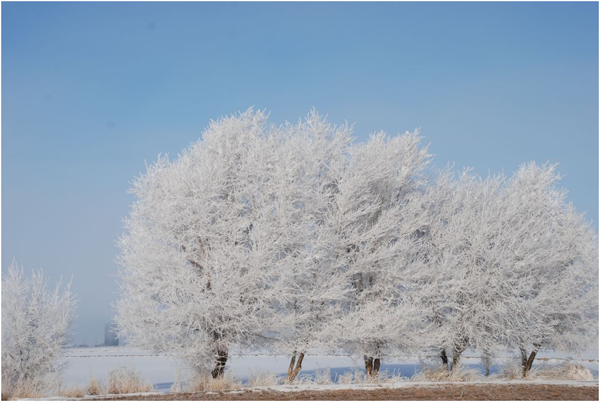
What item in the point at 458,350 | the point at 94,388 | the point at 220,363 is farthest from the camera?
the point at 458,350

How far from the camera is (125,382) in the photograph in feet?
58.9

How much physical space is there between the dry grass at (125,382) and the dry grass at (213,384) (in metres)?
1.26

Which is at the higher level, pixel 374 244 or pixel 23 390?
pixel 374 244

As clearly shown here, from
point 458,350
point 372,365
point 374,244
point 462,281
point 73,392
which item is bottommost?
point 73,392

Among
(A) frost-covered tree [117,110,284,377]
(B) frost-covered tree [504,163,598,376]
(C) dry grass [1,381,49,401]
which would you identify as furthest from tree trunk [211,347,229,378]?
(B) frost-covered tree [504,163,598,376]

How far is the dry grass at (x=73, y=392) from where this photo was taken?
16.7m

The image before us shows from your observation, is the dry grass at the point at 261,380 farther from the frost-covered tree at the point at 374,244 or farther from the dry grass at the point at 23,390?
the dry grass at the point at 23,390

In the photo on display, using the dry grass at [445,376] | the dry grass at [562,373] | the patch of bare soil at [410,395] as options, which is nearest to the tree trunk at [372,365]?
the dry grass at [445,376]

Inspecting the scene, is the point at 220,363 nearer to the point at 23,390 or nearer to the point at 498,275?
the point at 23,390

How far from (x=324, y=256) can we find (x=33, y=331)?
9204 millimetres

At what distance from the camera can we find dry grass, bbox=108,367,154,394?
1764 cm

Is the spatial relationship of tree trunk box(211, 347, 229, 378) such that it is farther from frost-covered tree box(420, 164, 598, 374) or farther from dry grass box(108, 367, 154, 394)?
frost-covered tree box(420, 164, 598, 374)

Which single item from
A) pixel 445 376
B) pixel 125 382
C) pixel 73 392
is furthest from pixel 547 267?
pixel 73 392

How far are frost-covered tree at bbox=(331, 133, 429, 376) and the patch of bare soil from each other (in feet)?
11.1
